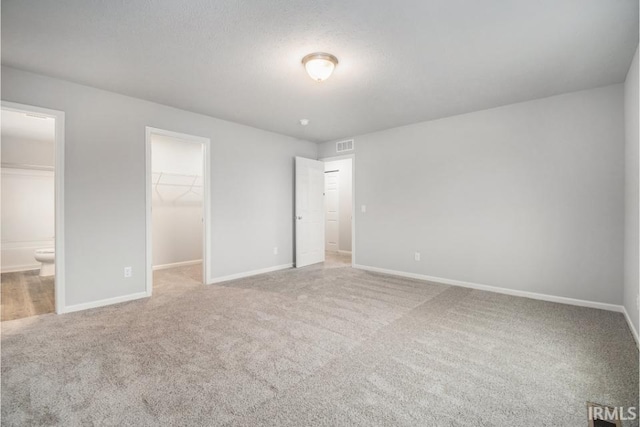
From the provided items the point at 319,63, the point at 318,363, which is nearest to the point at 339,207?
the point at 319,63

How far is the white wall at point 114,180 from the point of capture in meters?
3.26

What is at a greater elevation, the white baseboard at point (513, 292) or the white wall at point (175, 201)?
the white wall at point (175, 201)

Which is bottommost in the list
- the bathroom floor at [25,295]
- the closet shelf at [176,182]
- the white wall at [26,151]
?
the bathroom floor at [25,295]

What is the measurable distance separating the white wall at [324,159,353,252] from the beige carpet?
163 inches

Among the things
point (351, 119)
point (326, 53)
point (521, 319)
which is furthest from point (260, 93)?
point (521, 319)

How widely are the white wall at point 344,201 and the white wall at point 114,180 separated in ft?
11.2

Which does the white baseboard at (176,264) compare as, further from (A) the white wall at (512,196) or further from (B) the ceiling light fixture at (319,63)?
(B) the ceiling light fixture at (319,63)

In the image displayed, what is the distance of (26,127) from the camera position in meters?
4.75

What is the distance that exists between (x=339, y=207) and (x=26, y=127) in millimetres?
6249

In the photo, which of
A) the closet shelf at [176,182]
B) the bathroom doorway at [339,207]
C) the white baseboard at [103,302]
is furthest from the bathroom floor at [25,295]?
the bathroom doorway at [339,207]

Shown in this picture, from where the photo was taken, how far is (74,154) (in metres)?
3.30

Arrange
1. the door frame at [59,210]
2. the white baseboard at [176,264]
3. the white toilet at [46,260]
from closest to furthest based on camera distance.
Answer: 1. the door frame at [59,210]
2. the white toilet at [46,260]
3. the white baseboard at [176,264]

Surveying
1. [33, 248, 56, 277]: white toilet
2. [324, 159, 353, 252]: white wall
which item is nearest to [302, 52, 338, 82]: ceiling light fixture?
[324, 159, 353, 252]: white wall

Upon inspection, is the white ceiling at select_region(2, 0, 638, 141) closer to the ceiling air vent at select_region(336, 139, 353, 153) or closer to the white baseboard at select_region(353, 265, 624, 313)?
the ceiling air vent at select_region(336, 139, 353, 153)
